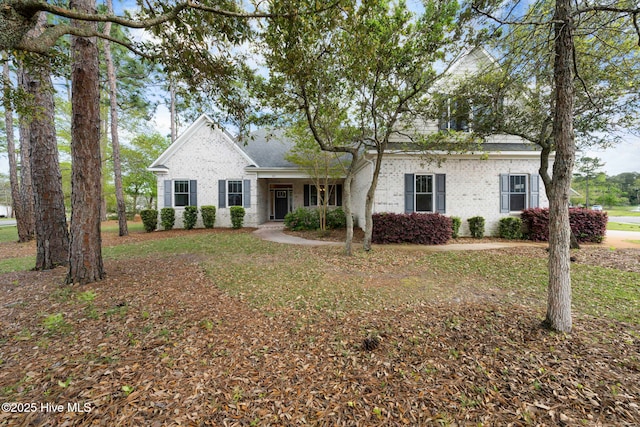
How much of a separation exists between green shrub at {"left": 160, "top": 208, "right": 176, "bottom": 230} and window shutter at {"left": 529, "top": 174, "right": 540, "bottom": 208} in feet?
53.8

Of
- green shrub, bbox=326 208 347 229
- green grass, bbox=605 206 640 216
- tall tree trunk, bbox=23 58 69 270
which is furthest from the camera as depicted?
green grass, bbox=605 206 640 216

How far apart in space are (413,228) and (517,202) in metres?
4.86

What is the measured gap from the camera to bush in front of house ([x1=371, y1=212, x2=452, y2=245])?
890 cm

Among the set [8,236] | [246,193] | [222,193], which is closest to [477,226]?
[246,193]

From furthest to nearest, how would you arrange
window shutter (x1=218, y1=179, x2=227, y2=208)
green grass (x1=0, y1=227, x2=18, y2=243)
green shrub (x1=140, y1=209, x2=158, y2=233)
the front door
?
the front door → window shutter (x1=218, y1=179, x2=227, y2=208) → green shrub (x1=140, y1=209, x2=158, y2=233) → green grass (x1=0, y1=227, x2=18, y2=243)

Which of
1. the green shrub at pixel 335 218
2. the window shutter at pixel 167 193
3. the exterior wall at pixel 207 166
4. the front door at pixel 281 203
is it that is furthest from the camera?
the front door at pixel 281 203

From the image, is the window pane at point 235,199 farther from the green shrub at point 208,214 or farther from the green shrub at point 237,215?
the green shrub at point 208,214

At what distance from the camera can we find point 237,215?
13.1 metres

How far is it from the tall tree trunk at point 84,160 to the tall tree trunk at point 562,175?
6.84 meters

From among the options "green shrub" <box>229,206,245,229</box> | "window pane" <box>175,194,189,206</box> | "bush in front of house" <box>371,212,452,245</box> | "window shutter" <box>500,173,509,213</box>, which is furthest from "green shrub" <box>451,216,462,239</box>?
"window pane" <box>175,194,189,206</box>

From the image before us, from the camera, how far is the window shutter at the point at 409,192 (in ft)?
31.4

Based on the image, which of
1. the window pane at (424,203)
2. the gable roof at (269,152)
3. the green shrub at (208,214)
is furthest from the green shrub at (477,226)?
the green shrub at (208,214)

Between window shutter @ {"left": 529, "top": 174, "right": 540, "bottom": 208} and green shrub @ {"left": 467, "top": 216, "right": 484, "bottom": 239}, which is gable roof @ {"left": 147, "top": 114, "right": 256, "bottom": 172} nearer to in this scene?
green shrub @ {"left": 467, "top": 216, "right": 484, "bottom": 239}

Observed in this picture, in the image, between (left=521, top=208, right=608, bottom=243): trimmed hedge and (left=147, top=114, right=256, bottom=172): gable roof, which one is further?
(left=147, top=114, right=256, bottom=172): gable roof
